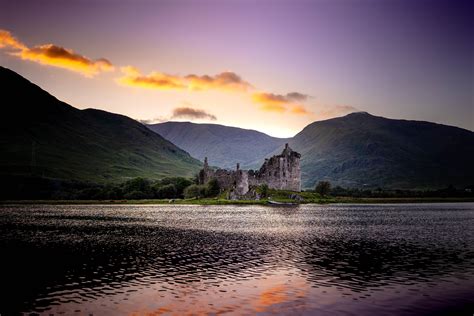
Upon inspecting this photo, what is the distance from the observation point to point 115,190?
151 m

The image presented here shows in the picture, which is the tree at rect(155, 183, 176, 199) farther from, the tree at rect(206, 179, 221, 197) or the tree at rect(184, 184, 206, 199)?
the tree at rect(206, 179, 221, 197)

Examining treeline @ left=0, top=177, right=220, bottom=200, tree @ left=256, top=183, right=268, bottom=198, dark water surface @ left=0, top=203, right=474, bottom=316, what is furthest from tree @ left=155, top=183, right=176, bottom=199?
dark water surface @ left=0, top=203, right=474, bottom=316

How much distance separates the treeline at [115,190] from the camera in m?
134

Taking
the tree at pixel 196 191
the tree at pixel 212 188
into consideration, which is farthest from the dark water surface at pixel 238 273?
the tree at pixel 196 191

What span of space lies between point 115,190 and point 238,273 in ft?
431

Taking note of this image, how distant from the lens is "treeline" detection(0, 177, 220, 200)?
13412 centimetres

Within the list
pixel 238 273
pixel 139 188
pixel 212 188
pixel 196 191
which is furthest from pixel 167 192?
pixel 238 273

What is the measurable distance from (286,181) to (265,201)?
51.9ft

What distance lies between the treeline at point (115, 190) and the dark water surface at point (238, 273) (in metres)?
85.8

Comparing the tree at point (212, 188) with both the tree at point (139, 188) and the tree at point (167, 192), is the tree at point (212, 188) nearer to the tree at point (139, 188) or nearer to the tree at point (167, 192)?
the tree at point (167, 192)

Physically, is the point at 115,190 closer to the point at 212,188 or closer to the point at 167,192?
the point at 167,192

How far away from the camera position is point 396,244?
1571 inches

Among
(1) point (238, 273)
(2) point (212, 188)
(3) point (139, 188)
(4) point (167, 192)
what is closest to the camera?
(1) point (238, 273)

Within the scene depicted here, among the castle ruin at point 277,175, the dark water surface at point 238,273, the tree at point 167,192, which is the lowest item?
the dark water surface at point 238,273
